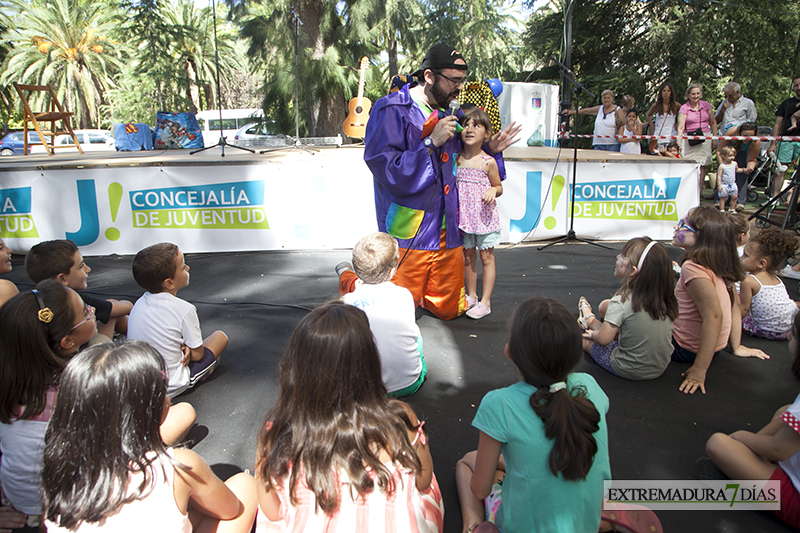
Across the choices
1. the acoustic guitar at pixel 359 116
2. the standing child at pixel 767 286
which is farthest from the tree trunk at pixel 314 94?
the standing child at pixel 767 286

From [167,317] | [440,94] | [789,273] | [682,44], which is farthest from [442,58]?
[682,44]

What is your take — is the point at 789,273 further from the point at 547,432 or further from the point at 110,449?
the point at 110,449

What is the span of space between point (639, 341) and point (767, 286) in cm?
116

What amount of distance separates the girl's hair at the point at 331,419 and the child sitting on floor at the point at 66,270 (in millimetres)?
1612

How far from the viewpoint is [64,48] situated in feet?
82.0

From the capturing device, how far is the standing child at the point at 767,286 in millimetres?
2717

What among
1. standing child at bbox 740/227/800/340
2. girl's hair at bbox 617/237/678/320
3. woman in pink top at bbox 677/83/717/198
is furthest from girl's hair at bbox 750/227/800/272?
woman in pink top at bbox 677/83/717/198

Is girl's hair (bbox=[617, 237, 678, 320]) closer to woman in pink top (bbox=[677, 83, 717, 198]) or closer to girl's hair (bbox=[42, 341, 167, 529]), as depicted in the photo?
girl's hair (bbox=[42, 341, 167, 529])

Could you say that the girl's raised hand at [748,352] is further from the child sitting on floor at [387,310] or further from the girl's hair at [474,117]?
the girl's hair at [474,117]

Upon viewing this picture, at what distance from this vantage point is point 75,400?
108 centimetres

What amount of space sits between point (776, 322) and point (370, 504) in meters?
2.95

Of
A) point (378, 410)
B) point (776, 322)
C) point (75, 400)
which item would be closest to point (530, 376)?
point (378, 410)

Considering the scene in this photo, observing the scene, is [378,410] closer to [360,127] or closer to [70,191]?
[70,191]

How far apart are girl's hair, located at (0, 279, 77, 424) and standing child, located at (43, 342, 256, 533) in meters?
0.48
